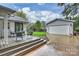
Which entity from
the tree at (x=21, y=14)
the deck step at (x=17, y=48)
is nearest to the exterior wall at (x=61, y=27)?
the deck step at (x=17, y=48)

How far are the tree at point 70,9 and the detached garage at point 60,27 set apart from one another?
0.43 ft

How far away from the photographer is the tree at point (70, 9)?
311cm

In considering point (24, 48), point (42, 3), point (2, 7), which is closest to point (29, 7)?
point (42, 3)

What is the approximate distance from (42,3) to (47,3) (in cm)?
10

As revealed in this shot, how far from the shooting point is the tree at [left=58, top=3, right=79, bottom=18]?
3113 millimetres

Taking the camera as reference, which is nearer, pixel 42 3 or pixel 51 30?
pixel 42 3

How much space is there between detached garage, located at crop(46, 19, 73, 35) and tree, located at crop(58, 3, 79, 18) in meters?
0.13

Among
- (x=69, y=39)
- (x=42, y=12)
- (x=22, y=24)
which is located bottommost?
(x=69, y=39)

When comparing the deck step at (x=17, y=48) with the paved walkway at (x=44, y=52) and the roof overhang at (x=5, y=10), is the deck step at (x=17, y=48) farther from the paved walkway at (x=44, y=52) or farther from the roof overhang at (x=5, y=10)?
the roof overhang at (x=5, y=10)

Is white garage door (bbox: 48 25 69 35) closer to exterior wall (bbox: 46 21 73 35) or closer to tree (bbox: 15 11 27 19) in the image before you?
exterior wall (bbox: 46 21 73 35)

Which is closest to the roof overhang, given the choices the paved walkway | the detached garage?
the detached garage

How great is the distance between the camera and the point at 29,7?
3.10 metres

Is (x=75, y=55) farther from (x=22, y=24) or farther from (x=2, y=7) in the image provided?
(x=2, y=7)

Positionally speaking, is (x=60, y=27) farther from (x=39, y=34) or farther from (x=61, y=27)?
(x=39, y=34)
